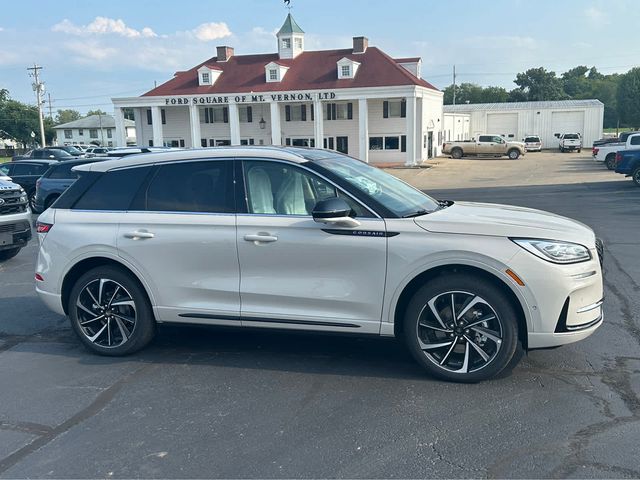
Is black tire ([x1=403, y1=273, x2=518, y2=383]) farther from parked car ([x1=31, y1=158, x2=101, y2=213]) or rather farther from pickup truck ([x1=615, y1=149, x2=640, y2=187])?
pickup truck ([x1=615, y1=149, x2=640, y2=187])

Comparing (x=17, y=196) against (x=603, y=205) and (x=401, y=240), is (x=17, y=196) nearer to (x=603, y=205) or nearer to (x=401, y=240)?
(x=401, y=240)

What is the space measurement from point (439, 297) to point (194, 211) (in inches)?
85.0

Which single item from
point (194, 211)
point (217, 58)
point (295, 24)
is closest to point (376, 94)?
point (295, 24)

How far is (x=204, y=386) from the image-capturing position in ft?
15.0

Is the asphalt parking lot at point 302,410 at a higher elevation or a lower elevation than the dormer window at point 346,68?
lower

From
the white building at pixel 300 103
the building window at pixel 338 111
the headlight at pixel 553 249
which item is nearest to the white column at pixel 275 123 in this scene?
the white building at pixel 300 103

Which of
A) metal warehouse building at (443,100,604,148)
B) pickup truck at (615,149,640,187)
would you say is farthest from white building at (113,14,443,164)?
pickup truck at (615,149,640,187)

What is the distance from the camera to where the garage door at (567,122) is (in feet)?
198

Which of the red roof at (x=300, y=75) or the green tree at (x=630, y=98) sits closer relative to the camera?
the red roof at (x=300, y=75)

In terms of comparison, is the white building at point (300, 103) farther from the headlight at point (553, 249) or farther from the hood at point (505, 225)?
the headlight at point (553, 249)

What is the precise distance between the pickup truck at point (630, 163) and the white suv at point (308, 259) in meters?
18.7

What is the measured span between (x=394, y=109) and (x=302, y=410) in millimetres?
42934

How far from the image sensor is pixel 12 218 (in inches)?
375

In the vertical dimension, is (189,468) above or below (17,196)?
below
